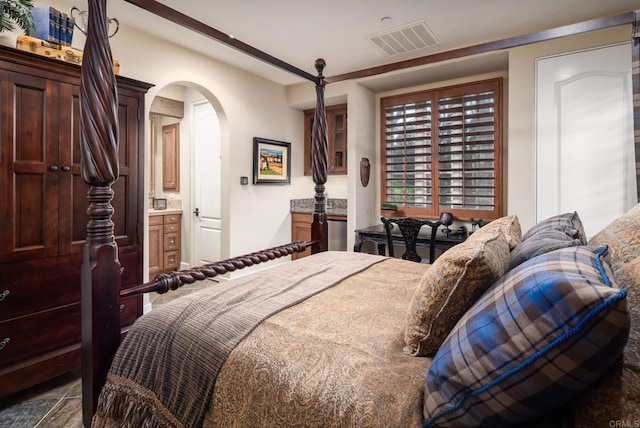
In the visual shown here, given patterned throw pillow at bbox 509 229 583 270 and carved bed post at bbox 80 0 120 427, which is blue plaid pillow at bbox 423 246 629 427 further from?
carved bed post at bbox 80 0 120 427

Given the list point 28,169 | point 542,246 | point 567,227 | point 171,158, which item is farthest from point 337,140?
point 542,246

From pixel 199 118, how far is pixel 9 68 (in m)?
2.89

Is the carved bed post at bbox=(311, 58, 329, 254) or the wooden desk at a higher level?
the carved bed post at bbox=(311, 58, 329, 254)

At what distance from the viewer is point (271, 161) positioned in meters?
4.53

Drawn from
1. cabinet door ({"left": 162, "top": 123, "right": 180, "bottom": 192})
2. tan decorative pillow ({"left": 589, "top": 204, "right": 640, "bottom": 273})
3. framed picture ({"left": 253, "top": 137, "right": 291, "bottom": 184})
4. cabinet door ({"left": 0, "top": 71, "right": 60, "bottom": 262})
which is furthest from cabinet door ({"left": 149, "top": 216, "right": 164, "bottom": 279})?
tan decorative pillow ({"left": 589, "top": 204, "right": 640, "bottom": 273})

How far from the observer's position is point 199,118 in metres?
4.73

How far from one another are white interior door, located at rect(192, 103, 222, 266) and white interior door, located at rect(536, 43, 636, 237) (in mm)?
3636

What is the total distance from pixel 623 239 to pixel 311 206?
13.1ft

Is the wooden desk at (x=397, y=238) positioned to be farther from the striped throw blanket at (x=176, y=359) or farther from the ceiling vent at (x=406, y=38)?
the striped throw blanket at (x=176, y=359)

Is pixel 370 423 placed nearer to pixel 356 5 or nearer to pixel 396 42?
pixel 356 5

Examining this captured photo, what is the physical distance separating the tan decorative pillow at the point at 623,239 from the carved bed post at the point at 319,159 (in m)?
1.62

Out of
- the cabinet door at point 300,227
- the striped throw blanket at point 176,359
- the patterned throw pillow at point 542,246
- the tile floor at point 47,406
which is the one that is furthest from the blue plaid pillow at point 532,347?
the cabinet door at point 300,227

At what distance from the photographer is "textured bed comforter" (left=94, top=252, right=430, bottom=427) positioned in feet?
2.65

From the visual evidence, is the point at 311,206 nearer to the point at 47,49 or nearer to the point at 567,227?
the point at 47,49
